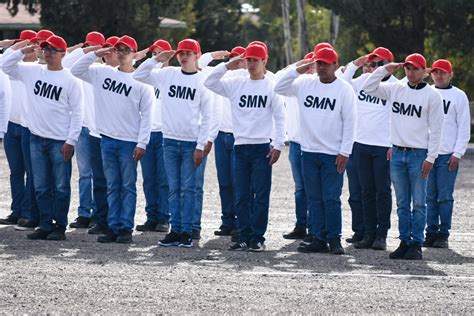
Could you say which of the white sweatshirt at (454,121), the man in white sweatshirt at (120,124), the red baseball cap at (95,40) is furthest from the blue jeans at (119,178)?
the white sweatshirt at (454,121)

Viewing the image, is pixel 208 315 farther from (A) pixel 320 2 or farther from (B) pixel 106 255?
(A) pixel 320 2

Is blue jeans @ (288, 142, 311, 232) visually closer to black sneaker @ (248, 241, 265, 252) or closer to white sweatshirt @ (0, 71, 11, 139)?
black sneaker @ (248, 241, 265, 252)

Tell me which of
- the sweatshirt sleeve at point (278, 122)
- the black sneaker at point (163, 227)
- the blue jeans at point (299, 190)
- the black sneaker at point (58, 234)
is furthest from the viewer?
the black sneaker at point (163, 227)

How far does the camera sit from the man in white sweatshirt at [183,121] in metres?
14.6

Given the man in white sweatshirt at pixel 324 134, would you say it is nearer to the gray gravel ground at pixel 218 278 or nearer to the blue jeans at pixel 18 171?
the gray gravel ground at pixel 218 278

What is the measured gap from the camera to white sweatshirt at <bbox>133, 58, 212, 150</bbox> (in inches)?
575

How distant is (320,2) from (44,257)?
26022 mm

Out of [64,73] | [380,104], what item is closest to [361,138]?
[380,104]

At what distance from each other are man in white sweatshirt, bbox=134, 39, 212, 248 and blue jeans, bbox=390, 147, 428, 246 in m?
2.12

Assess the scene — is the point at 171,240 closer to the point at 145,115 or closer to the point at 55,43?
the point at 145,115

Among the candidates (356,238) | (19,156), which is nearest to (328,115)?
(356,238)

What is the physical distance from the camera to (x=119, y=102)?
1471 centimetres

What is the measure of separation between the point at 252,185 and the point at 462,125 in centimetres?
266

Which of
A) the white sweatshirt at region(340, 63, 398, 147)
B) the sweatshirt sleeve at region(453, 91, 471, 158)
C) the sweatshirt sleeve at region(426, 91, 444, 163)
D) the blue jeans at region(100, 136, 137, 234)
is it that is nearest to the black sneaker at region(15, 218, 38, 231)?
the blue jeans at region(100, 136, 137, 234)
